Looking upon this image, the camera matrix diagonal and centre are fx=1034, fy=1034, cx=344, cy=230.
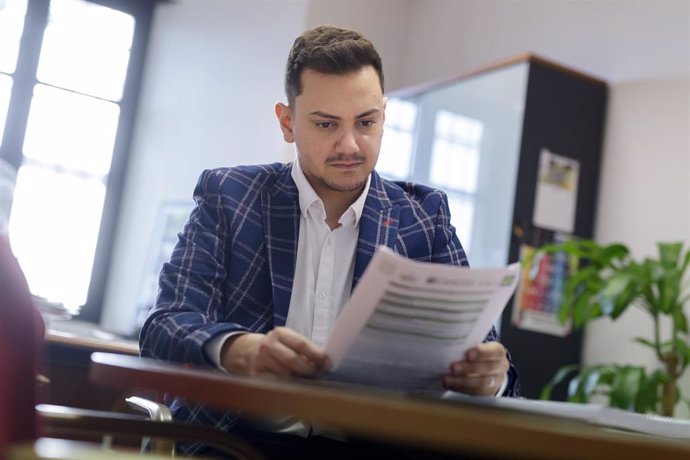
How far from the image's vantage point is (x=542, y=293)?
4.55 m

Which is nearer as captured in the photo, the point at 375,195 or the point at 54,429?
the point at 54,429

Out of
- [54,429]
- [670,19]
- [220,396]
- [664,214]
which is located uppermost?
[670,19]

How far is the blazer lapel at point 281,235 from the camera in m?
1.78

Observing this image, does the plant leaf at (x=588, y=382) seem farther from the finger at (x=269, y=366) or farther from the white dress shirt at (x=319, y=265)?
the finger at (x=269, y=366)

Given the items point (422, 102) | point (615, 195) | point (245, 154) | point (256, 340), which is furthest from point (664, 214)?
point (256, 340)

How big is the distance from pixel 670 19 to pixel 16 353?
404 centimetres

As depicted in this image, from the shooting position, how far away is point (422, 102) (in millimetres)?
5398

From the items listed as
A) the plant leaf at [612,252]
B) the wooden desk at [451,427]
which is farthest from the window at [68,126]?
the wooden desk at [451,427]

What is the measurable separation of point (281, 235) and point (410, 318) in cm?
67

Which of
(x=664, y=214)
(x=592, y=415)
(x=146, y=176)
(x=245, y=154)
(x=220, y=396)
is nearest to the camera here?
(x=220, y=396)

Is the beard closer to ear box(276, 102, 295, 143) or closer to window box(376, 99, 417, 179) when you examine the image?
ear box(276, 102, 295, 143)

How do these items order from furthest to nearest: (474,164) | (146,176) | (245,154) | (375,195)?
(146,176) < (245,154) < (474,164) < (375,195)

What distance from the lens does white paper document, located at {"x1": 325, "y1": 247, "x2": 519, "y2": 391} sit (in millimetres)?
1151

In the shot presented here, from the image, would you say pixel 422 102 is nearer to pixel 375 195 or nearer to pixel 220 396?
pixel 375 195
